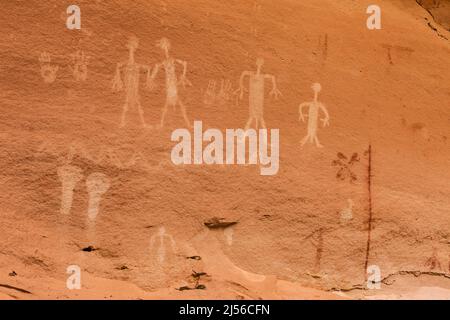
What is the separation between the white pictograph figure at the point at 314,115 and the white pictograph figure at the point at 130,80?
2.66ft

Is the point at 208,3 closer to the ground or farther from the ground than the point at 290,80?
farther from the ground

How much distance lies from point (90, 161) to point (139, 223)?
1.22 feet

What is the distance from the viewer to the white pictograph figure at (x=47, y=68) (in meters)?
2.56

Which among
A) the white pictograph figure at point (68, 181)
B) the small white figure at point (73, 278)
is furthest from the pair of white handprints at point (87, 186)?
the small white figure at point (73, 278)

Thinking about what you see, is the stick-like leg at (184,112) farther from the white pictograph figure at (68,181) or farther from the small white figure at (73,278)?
the small white figure at (73,278)

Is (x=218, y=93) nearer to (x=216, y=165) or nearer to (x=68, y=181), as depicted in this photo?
(x=216, y=165)

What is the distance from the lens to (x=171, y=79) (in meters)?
2.67

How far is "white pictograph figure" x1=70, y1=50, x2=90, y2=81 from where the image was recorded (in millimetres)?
2588

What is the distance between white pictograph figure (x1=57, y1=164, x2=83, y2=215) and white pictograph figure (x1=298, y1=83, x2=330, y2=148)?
1125mm

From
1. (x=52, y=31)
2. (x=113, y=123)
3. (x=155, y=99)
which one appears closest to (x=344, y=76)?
(x=155, y=99)

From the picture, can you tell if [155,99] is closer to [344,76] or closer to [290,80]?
[290,80]

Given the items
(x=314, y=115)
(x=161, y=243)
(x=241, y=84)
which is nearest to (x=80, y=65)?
(x=241, y=84)

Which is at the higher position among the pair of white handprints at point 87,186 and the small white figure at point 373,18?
the small white figure at point 373,18

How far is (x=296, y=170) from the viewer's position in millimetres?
2715
